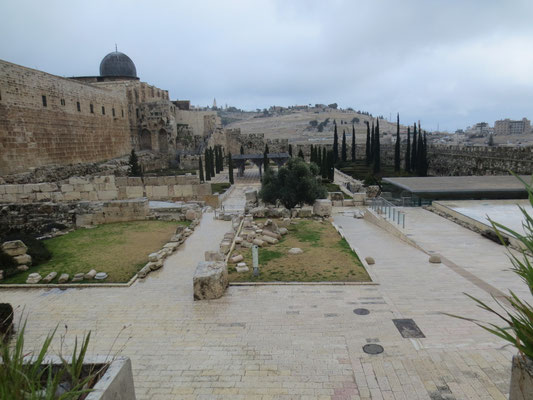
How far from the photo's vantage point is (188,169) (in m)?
38.1

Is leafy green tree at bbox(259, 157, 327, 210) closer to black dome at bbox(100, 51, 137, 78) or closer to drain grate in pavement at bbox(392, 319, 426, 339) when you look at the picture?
drain grate in pavement at bbox(392, 319, 426, 339)

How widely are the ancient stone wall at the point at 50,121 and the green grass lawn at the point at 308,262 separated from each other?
18.3 metres

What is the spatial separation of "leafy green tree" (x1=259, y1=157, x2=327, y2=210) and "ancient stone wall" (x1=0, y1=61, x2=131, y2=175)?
1562 centimetres

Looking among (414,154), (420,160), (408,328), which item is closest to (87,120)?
(420,160)

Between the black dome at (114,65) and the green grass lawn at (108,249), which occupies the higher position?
the black dome at (114,65)

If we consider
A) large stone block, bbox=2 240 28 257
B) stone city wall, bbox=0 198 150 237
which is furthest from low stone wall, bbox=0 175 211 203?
large stone block, bbox=2 240 28 257

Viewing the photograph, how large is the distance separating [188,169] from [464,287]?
33333 mm

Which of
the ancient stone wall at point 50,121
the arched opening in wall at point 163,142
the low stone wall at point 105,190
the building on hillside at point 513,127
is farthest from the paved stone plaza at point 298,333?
the building on hillside at point 513,127

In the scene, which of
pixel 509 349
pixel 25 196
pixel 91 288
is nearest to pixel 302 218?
pixel 91 288

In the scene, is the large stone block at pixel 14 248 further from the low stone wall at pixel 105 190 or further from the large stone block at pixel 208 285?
the low stone wall at pixel 105 190

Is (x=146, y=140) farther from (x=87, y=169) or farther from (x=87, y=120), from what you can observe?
(x=87, y=169)

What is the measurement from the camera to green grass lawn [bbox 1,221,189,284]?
31.1 feet

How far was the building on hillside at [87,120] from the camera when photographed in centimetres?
2152

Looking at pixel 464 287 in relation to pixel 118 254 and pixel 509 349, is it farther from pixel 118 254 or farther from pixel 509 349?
pixel 118 254
